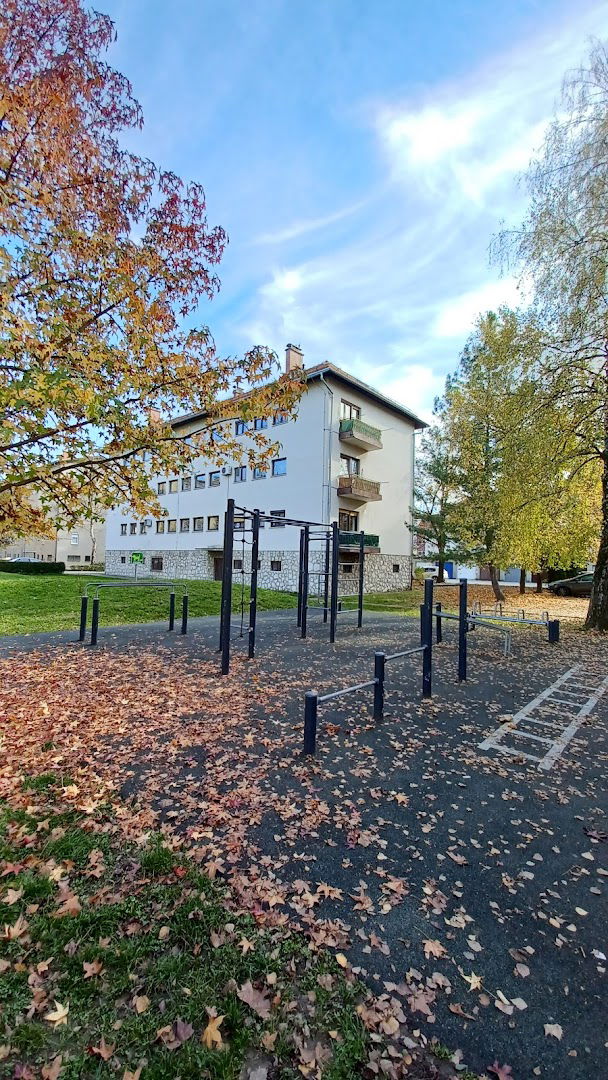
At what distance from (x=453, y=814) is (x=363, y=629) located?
911cm

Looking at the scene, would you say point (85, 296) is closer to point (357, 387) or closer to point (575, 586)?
point (357, 387)

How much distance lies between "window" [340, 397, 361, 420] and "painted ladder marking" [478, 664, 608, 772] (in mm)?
16118

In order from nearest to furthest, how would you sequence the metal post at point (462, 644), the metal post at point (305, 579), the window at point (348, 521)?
the metal post at point (462, 644)
the metal post at point (305, 579)
the window at point (348, 521)

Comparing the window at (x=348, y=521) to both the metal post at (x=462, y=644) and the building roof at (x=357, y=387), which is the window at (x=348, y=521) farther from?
the metal post at (x=462, y=644)

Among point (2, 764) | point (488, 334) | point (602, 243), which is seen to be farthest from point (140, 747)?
point (488, 334)

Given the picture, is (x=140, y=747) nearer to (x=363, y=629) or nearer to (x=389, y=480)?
(x=363, y=629)

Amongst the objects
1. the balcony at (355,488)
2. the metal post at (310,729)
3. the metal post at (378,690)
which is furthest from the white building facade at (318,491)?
the metal post at (310,729)

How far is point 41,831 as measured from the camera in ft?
10.3

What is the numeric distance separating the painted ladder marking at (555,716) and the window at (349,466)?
585 inches

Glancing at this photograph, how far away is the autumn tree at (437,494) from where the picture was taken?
22.3 meters

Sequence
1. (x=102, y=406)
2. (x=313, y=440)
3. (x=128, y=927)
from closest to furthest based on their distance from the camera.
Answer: (x=128, y=927)
(x=102, y=406)
(x=313, y=440)

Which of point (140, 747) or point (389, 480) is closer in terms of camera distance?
point (140, 747)

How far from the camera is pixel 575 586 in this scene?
2659 cm

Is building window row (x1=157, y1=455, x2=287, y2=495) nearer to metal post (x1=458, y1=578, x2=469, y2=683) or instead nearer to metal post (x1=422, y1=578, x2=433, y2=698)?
metal post (x1=458, y1=578, x2=469, y2=683)
